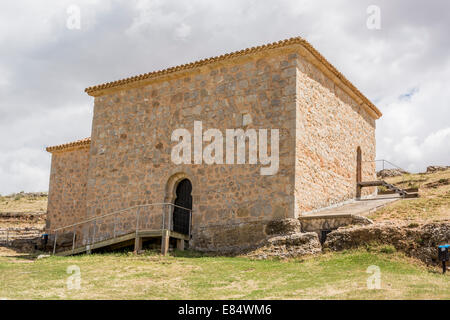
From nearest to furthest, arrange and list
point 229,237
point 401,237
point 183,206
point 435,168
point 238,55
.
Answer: point 401,237 → point 229,237 → point 238,55 → point 183,206 → point 435,168

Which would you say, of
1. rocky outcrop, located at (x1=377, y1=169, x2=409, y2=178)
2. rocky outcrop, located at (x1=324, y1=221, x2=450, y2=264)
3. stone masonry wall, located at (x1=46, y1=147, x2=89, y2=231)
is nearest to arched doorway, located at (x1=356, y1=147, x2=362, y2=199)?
rocky outcrop, located at (x1=324, y1=221, x2=450, y2=264)

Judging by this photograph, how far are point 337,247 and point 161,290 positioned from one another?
5.07 m

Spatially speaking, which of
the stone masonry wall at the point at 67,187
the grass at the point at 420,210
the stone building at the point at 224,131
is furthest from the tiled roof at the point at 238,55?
the grass at the point at 420,210

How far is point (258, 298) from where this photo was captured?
10.0 meters

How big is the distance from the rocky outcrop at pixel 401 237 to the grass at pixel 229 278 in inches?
11.9

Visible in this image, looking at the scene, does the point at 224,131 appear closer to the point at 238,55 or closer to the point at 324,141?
the point at 238,55

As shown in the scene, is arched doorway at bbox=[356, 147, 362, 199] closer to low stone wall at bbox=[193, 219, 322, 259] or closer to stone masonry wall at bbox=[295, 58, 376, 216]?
stone masonry wall at bbox=[295, 58, 376, 216]

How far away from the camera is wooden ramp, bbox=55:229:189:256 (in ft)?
53.2

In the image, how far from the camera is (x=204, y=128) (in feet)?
58.1

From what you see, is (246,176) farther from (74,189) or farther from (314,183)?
(74,189)

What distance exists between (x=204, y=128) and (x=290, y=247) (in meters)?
5.26

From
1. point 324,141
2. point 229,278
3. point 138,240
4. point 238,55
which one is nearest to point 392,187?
point 324,141

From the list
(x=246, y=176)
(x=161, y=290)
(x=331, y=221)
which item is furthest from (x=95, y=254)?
(x=331, y=221)
